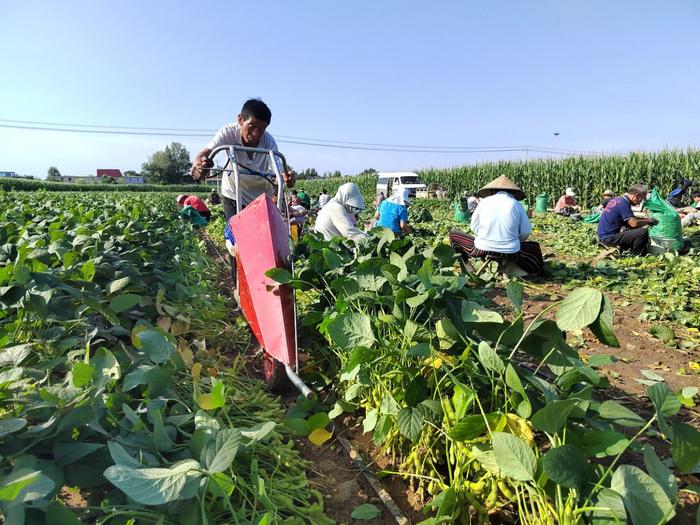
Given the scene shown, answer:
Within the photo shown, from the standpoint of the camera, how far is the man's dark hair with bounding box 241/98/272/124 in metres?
3.54

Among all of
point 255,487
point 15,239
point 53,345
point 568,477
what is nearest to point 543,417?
point 568,477

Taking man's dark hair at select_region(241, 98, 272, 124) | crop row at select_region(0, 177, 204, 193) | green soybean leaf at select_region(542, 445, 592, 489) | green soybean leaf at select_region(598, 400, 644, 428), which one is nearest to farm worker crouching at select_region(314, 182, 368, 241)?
man's dark hair at select_region(241, 98, 272, 124)

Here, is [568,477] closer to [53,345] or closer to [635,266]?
[53,345]

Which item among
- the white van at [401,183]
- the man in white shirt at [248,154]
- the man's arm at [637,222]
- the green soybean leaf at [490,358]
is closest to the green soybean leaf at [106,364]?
the green soybean leaf at [490,358]

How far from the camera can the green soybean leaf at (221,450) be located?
112 cm

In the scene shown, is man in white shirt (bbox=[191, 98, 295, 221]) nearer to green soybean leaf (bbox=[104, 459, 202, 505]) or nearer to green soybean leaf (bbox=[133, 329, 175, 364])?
green soybean leaf (bbox=[133, 329, 175, 364])

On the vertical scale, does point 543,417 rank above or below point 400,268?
below

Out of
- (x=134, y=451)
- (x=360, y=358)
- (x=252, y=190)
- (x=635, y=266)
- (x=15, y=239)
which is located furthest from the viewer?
(x=635, y=266)

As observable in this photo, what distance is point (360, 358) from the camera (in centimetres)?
191

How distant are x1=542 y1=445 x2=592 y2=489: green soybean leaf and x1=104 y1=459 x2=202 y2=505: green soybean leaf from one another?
3.00 feet

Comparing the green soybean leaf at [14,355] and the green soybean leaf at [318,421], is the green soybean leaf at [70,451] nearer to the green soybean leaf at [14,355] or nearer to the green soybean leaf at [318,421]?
the green soybean leaf at [14,355]

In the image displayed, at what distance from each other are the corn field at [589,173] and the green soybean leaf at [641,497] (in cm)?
1889

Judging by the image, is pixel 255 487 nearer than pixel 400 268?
Yes

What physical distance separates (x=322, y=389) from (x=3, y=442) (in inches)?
73.0
